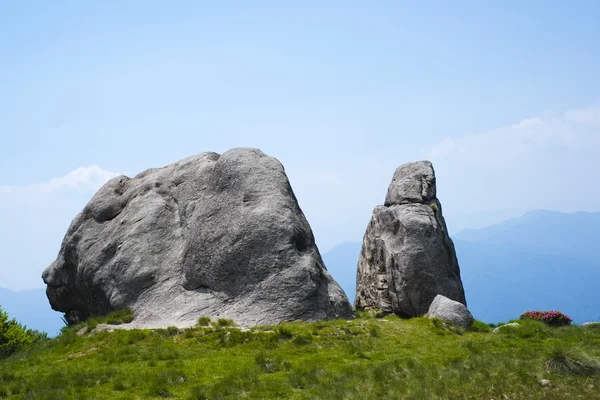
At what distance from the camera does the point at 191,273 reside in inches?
1267

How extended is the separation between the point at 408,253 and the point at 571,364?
1881cm

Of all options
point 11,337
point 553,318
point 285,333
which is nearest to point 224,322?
point 285,333

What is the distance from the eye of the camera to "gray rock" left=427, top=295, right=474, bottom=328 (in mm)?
30250

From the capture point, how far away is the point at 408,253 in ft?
120

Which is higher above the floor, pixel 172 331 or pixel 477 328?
pixel 172 331

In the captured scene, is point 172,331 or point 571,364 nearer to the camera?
point 571,364

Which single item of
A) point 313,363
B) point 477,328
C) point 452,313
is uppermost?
point 452,313

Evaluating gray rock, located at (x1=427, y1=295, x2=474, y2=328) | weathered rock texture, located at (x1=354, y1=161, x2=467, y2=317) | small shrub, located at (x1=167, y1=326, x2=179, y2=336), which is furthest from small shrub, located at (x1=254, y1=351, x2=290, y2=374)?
weathered rock texture, located at (x1=354, y1=161, x2=467, y2=317)

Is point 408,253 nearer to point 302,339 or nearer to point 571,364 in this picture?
point 302,339

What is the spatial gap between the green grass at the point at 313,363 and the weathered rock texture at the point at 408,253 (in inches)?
278

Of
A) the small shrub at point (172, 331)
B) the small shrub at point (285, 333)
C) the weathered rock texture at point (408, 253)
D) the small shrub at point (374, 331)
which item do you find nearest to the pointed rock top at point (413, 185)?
the weathered rock texture at point (408, 253)

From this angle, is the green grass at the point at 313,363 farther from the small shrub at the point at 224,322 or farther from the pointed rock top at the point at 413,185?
the pointed rock top at the point at 413,185

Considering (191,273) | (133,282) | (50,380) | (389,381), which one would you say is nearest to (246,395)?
(389,381)

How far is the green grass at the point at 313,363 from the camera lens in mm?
17453
